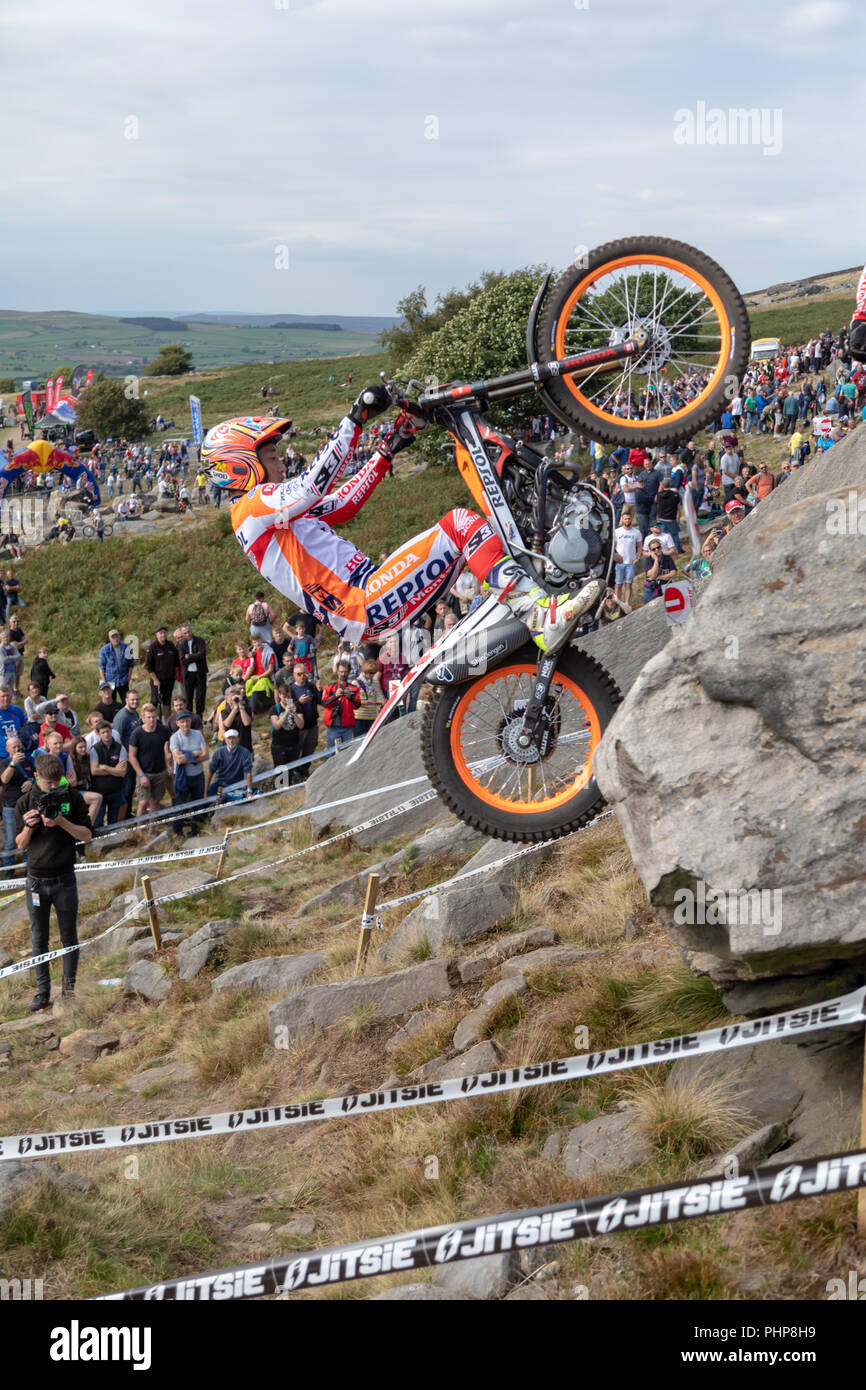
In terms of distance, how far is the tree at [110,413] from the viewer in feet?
233

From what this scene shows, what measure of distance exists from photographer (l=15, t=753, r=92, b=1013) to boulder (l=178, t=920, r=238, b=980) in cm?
112

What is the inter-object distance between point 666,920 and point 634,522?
14.2 m

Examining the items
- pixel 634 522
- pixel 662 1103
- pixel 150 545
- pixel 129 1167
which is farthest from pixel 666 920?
pixel 150 545

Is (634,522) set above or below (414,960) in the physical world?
above

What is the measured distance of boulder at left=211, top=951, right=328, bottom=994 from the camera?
9430 mm

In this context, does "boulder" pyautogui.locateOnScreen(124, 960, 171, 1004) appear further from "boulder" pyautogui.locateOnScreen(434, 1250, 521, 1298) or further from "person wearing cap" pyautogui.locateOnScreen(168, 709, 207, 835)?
"boulder" pyautogui.locateOnScreen(434, 1250, 521, 1298)

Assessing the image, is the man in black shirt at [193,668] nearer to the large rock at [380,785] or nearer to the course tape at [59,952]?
the large rock at [380,785]

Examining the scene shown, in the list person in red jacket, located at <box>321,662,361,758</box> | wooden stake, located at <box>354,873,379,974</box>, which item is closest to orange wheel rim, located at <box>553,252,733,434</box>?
wooden stake, located at <box>354,873,379,974</box>

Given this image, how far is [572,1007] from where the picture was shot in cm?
634

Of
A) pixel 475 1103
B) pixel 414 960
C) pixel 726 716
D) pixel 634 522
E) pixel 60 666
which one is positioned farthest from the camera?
pixel 60 666

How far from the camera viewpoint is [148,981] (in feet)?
34.6

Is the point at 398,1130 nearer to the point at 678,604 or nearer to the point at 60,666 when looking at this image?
the point at 678,604

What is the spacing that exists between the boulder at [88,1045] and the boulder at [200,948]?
91 cm
